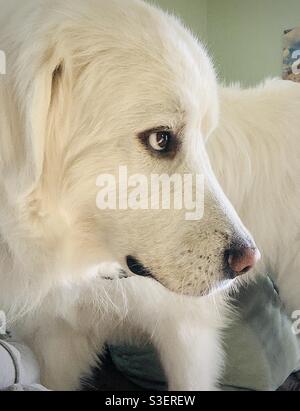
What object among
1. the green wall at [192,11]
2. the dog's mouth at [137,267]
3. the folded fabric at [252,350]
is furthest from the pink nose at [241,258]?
the green wall at [192,11]

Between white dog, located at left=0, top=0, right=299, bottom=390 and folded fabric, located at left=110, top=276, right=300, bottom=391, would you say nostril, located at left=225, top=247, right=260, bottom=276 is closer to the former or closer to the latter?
white dog, located at left=0, top=0, right=299, bottom=390

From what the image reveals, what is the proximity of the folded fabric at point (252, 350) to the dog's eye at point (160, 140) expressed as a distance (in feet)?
1.18

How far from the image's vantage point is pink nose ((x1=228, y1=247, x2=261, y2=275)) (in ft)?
2.19

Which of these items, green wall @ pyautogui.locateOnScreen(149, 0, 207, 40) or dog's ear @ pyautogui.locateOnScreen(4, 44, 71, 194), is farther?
green wall @ pyautogui.locateOnScreen(149, 0, 207, 40)

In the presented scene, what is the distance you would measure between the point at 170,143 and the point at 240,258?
176 mm

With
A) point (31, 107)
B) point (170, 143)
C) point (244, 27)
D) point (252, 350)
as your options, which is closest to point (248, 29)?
point (244, 27)

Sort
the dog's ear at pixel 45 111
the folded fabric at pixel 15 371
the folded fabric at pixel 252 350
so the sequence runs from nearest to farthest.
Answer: the dog's ear at pixel 45 111
the folded fabric at pixel 15 371
the folded fabric at pixel 252 350

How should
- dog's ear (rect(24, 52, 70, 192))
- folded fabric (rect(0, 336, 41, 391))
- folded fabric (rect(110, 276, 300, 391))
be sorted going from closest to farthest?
dog's ear (rect(24, 52, 70, 192))
folded fabric (rect(0, 336, 41, 391))
folded fabric (rect(110, 276, 300, 391))

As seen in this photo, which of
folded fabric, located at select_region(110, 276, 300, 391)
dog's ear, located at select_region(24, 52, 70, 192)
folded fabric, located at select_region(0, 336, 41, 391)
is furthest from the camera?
folded fabric, located at select_region(110, 276, 300, 391)

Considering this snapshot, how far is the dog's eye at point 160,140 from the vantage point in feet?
2.11

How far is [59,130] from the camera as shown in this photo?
0.65 meters

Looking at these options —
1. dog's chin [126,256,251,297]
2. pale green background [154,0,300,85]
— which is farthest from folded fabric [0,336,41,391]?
pale green background [154,0,300,85]

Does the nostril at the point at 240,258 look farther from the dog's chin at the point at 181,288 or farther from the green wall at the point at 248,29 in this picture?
the green wall at the point at 248,29
